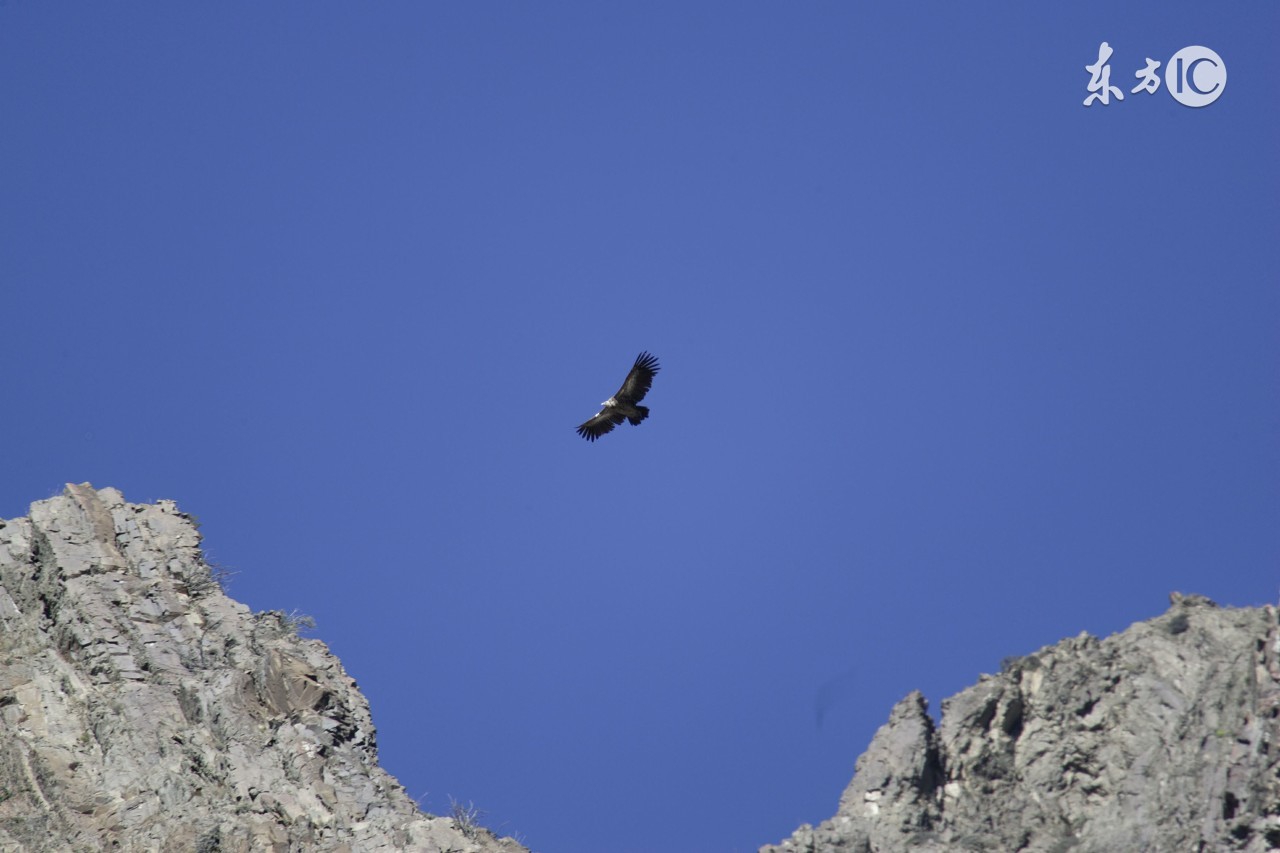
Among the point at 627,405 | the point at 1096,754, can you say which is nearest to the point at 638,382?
the point at 627,405

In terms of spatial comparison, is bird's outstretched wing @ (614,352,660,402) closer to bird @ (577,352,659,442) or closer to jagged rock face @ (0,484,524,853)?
bird @ (577,352,659,442)

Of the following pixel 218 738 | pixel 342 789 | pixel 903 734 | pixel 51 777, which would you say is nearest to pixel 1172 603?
pixel 903 734

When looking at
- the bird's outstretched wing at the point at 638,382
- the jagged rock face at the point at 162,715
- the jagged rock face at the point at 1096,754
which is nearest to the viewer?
the jagged rock face at the point at 162,715

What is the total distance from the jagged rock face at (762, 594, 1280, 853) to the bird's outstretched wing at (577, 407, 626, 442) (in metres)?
9.24

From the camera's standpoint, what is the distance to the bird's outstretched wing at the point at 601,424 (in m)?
31.8

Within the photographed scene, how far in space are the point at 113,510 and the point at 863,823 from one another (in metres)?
14.2

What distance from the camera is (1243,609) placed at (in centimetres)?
2464

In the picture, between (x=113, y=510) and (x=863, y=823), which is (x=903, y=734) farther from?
(x=113, y=510)

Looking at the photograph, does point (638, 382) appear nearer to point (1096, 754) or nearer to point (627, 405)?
point (627, 405)

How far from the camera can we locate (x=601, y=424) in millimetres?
32000

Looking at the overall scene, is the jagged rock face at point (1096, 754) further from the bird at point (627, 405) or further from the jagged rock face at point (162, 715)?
the bird at point (627, 405)

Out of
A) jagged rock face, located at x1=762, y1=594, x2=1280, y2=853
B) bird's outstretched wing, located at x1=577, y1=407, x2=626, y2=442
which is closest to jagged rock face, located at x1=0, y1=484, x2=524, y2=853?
jagged rock face, located at x1=762, y1=594, x2=1280, y2=853

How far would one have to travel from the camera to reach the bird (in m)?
31.2

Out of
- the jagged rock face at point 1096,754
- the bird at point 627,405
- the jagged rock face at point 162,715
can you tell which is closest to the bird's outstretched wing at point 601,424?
the bird at point 627,405
